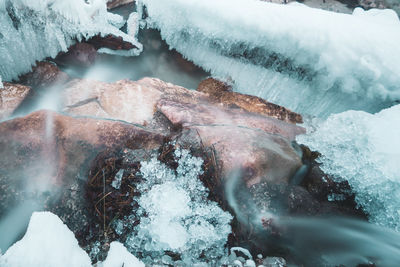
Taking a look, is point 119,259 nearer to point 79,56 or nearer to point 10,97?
point 10,97

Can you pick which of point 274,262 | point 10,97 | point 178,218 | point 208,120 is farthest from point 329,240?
point 10,97

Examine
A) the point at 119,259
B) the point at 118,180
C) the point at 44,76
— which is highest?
the point at 44,76

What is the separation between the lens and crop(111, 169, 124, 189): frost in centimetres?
229

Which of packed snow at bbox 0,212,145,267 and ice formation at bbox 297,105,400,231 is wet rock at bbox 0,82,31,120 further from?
ice formation at bbox 297,105,400,231

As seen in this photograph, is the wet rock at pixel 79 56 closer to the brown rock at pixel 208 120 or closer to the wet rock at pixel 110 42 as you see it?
the wet rock at pixel 110 42

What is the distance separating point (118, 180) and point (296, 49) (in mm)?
3149

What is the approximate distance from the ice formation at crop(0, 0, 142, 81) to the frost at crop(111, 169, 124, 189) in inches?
97.1

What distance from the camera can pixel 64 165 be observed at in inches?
92.9

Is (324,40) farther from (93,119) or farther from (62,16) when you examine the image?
(62,16)

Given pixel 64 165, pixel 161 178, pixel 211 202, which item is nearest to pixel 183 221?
pixel 211 202

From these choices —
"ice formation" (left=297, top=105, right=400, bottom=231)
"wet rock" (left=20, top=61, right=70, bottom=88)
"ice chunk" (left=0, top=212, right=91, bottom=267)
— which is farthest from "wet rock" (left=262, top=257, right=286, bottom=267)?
"wet rock" (left=20, top=61, right=70, bottom=88)

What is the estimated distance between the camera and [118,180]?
2.32 m

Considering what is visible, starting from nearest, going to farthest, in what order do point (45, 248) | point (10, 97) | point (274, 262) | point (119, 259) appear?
point (45, 248)
point (119, 259)
point (274, 262)
point (10, 97)

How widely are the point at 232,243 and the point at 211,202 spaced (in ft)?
1.51
